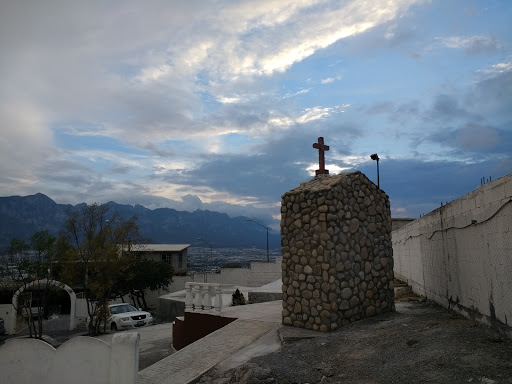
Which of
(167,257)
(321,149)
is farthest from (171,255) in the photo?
(321,149)

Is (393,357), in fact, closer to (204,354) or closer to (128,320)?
(204,354)

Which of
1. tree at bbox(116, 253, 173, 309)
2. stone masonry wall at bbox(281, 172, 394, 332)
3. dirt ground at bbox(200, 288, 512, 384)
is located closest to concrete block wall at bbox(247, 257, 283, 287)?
tree at bbox(116, 253, 173, 309)

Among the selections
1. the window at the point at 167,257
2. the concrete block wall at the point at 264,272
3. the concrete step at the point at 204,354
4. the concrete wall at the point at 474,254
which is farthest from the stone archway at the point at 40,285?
the concrete wall at the point at 474,254

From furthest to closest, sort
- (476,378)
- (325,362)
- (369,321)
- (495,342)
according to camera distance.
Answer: (369,321) → (325,362) → (495,342) → (476,378)

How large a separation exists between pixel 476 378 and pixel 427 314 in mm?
4326

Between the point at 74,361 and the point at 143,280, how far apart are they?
31.6 m

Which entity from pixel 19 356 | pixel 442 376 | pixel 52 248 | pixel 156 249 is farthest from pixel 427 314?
pixel 156 249

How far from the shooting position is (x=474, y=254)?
23.5 feet

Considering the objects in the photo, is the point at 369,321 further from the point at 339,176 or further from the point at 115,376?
the point at 115,376

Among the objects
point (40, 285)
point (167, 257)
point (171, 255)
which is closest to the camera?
point (40, 285)

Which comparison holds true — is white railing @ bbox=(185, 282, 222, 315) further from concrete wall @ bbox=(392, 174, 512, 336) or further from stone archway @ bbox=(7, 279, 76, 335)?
stone archway @ bbox=(7, 279, 76, 335)

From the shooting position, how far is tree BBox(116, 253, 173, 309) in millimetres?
35062

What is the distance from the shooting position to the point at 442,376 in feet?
16.6

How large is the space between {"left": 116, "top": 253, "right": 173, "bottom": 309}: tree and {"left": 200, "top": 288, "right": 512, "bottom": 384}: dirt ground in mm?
29168
